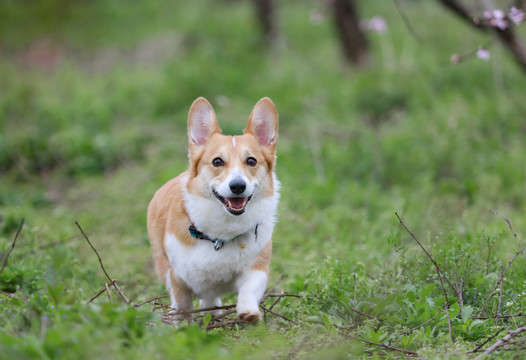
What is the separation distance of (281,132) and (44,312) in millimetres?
7448

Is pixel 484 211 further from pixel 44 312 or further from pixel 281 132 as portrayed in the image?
pixel 44 312

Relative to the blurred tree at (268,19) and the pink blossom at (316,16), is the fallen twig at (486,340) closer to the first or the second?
the pink blossom at (316,16)

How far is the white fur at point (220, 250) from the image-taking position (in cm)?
382

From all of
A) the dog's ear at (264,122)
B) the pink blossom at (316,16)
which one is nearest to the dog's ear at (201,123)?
the dog's ear at (264,122)

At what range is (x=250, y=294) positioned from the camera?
11.9ft

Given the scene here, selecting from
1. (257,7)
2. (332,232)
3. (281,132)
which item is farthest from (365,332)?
(257,7)

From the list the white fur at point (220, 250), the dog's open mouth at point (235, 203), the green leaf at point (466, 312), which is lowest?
the green leaf at point (466, 312)

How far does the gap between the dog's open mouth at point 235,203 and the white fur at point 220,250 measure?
0.08m

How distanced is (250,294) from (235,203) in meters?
0.58

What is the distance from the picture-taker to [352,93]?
35.1ft

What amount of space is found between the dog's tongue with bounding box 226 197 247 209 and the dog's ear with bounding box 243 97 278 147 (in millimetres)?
602

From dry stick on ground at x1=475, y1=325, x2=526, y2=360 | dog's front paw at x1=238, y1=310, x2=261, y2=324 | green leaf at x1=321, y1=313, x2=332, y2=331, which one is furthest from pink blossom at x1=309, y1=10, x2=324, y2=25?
dry stick on ground at x1=475, y1=325, x2=526, y2=360

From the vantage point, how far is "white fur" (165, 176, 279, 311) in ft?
12.5

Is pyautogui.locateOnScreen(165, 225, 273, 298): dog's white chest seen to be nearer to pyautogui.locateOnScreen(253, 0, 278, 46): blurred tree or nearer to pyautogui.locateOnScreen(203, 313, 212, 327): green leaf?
pyautogui.locateOnScreen(203, 313, 212, 327): green leaf
